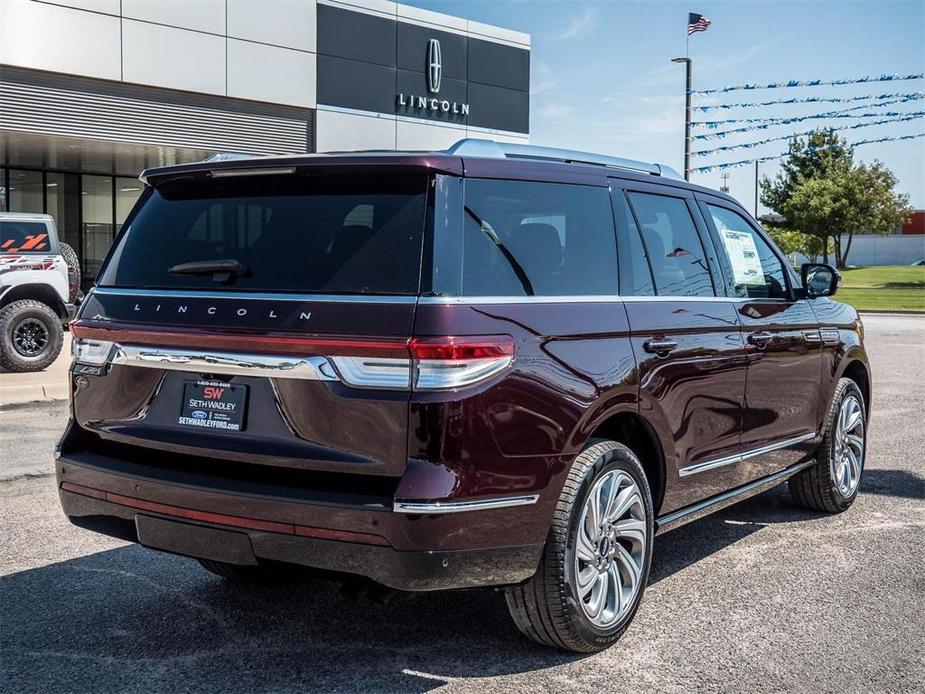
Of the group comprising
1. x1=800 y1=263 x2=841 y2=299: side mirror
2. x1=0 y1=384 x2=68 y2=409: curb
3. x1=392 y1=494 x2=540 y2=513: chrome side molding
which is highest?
x1=800 y1=263 x2=841 y2=299: side mirror

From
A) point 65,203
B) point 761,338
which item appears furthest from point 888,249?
point 761,338

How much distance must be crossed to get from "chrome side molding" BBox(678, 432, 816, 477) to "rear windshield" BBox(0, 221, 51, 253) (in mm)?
11063

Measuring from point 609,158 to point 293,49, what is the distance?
21210 millimetres

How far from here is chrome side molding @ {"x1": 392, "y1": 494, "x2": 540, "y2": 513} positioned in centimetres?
326

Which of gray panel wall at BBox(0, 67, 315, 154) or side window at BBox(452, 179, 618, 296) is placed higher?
gray panel wall at BBox(0, 67, 315, 154)

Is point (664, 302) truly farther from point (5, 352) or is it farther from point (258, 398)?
point (5, 352)

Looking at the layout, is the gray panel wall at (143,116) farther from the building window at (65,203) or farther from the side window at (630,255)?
the side window at (630,255)

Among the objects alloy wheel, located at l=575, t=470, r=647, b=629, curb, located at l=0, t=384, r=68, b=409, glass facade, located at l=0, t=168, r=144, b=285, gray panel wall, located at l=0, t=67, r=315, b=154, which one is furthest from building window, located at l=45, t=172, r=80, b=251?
alloy wheel, located at l=575, t=470, r=647, b=629

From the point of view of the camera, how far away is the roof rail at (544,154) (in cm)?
381

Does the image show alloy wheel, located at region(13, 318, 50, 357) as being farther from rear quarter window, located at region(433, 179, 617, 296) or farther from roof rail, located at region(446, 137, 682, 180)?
rear quarter window, located at region(433, 179, 617, 296)

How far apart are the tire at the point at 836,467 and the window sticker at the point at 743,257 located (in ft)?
3.71

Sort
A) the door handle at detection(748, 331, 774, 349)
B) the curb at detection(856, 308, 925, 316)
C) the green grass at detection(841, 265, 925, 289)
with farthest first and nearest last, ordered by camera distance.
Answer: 1. the green grass at detection(841, 265, 925, 289)
2. the curb at detection(856, 308, 925, 316)
3. the door handle at detection(748, 331, 774, 349)

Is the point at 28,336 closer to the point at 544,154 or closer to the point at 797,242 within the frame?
the point at 544,154

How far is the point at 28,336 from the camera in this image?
44.1ft
